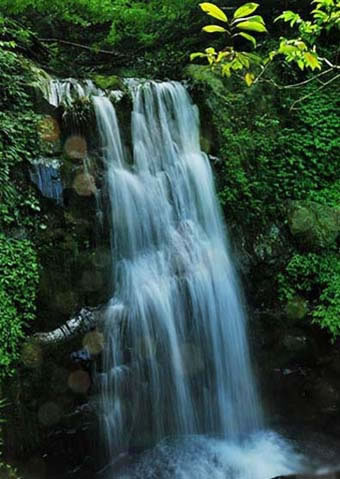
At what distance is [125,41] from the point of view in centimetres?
941

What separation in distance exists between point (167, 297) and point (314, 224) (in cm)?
261

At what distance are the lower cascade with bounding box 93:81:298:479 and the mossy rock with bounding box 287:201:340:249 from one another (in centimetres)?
114

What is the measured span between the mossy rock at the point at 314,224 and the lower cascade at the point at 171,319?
1.14 metres

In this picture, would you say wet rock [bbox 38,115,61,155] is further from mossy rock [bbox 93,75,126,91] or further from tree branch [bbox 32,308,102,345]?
tree branch [bbox 32,308,102,345]

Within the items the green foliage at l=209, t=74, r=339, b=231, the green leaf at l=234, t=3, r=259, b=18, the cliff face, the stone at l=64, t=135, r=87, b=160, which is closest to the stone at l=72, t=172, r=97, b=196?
the cliff face

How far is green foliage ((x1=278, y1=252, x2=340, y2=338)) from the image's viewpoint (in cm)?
586

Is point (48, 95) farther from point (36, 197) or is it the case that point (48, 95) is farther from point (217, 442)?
point (217, 442)

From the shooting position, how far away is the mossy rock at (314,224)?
6109mm

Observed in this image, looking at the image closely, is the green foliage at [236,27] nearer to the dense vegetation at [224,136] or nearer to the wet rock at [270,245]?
the dense vegetation at [224,136]

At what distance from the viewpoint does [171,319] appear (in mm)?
5055

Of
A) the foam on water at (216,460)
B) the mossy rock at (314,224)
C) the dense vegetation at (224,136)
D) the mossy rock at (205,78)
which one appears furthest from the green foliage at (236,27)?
the mossy rock at (205,78)

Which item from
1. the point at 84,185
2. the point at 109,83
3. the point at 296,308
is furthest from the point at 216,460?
the point at 109,83

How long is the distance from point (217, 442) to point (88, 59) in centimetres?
843

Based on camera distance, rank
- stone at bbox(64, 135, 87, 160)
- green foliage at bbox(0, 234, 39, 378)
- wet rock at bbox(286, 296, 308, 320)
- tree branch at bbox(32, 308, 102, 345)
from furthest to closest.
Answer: wet rock at bbox(286, 296, 308, 320) < stone at bbox(64, 135, 87, 160) < tree branch at bbox(32, 308, 102, 345) < green foliage at bbox(0, 234, 39, 378)
